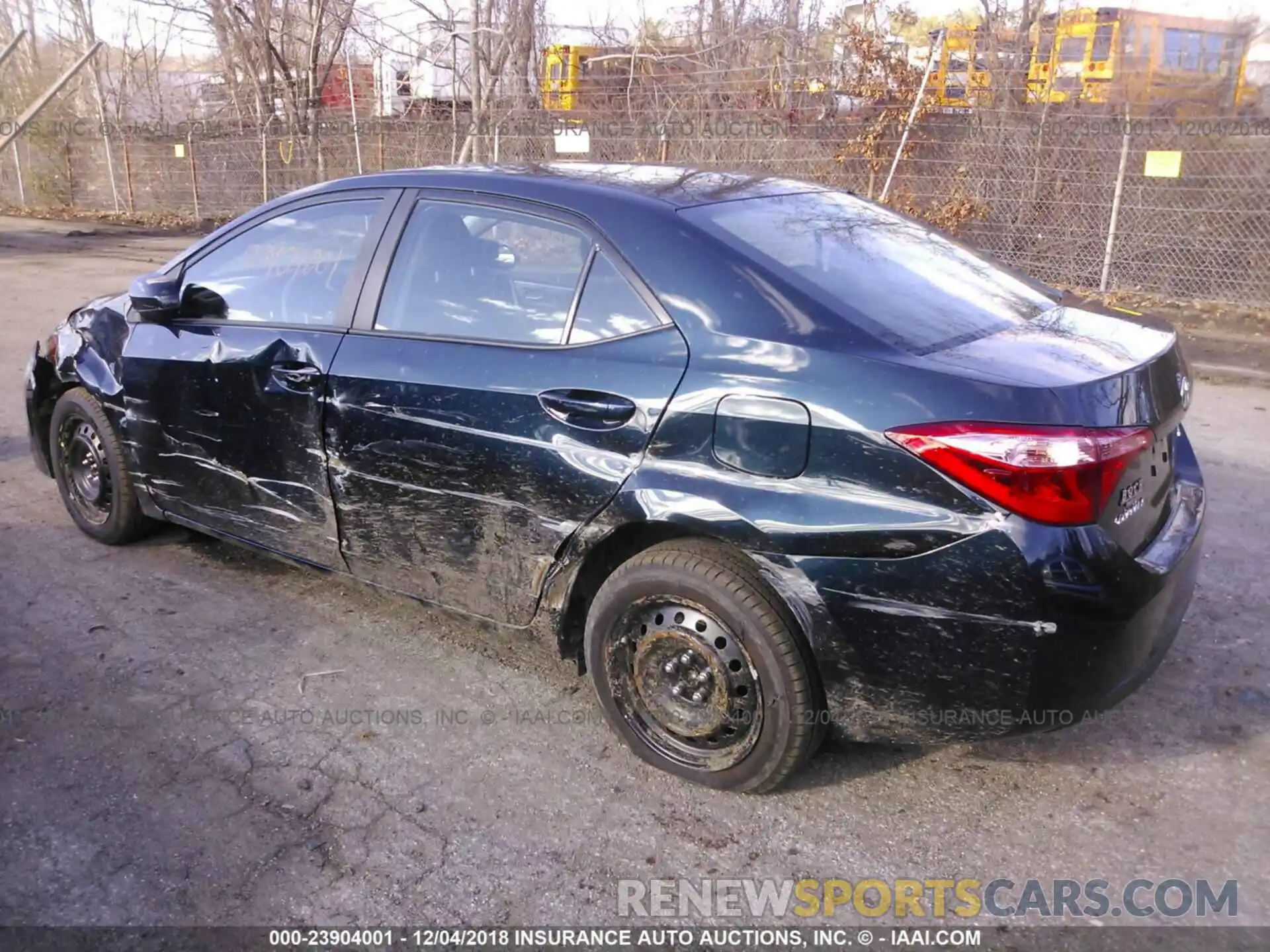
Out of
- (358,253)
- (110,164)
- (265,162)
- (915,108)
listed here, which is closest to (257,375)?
(358,253)

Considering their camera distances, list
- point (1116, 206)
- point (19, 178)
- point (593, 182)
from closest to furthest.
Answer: point (593, 182)
point (1116, 206)
point (19, 178)

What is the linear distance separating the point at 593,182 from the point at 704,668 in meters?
1.54

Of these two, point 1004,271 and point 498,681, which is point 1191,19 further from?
point 498,681

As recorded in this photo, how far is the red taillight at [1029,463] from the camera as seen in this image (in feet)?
8.29

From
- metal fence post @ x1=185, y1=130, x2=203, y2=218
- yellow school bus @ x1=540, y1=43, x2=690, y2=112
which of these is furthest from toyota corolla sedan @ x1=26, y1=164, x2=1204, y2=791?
metal fence post @ x1=185, y1=130, x2=203, y2=218

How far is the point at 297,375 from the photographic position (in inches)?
147

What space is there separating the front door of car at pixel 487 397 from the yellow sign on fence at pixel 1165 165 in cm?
943

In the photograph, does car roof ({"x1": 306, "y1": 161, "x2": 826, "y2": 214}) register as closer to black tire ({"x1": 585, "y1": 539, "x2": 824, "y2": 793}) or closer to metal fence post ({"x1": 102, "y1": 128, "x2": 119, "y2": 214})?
black tire ({"x1": 585, "y1": 539, "x2": 824, "y2": 793})

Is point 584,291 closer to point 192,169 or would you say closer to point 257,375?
point 257,375

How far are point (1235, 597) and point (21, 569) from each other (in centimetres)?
497

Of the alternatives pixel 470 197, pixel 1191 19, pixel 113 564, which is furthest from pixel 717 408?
pixel 1191 19

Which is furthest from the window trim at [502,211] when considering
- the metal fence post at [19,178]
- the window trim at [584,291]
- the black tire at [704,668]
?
the metal fence post at [19,178]

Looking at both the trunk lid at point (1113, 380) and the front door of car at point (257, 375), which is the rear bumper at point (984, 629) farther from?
the front door of car at point (257, 375)

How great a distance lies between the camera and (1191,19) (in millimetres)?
13414
